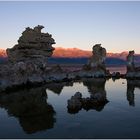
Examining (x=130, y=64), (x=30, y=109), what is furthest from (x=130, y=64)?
(x=30, y=109)

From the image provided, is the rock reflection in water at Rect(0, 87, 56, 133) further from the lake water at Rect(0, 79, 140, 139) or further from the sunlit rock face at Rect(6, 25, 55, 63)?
the sunlit rock face at Rect(6, 25, 55, 63)

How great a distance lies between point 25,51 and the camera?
264 ft

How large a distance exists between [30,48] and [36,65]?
306 inches

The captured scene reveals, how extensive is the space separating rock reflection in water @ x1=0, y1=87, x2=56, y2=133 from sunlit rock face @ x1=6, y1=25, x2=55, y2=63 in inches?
1004

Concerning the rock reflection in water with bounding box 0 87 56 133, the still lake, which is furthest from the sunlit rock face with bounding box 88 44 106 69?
the still lake

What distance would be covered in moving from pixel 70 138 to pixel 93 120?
7165 mm

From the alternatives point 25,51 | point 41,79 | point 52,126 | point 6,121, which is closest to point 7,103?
point 6,121

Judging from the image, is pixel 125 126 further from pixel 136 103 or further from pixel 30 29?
pixel 30 29

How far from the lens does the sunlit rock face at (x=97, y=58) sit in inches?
3866

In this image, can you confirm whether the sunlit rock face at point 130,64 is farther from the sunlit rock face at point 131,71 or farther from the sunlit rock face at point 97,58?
the sunlit rock face at point 97,58

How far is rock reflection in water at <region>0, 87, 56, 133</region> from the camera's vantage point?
3191cm

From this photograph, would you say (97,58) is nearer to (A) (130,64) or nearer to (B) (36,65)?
(A) (130,64)

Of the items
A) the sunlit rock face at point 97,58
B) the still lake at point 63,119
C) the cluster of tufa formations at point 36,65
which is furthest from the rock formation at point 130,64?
the still lake at point 63,119

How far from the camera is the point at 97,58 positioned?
3944 inches
